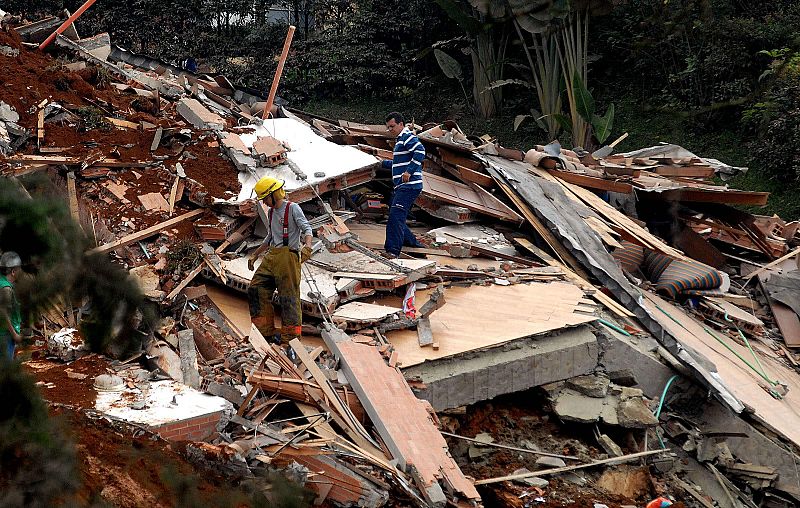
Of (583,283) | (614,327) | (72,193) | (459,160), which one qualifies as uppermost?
(72,193)

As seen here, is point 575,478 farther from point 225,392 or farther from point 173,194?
point 173,194

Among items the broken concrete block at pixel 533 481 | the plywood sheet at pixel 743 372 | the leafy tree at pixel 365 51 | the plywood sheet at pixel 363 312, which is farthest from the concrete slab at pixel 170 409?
the leafy tree at pixel 365 51

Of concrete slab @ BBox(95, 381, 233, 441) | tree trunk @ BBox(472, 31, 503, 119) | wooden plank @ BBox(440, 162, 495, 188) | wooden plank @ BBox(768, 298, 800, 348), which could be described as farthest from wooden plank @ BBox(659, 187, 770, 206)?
tree trunk @ BBox(472, 31, 503, 119)

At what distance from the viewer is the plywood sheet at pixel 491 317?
25.5ft

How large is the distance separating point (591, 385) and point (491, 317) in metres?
1.13

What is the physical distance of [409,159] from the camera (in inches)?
381

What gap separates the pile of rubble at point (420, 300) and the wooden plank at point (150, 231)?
26 mm

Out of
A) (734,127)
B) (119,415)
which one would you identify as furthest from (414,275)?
(734,127)

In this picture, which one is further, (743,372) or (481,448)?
(743,372)

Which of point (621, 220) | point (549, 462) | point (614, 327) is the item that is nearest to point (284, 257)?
point (549, 462)

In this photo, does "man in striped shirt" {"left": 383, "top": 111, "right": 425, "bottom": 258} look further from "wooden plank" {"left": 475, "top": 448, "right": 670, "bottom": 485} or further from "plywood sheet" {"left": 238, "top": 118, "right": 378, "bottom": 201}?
"wooden plank" {"left": 475, "top": 448, "right": 670, "bottom": 485}

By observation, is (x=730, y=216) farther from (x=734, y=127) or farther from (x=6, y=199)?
(x=6, y=199)

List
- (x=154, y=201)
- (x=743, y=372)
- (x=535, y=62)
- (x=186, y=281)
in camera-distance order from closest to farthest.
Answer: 1. (x=186, y=281)
2. (x=743, y=372)
3. (x=154, y=201)
4. (x=535, y=62)

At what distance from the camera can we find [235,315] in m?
8.20
